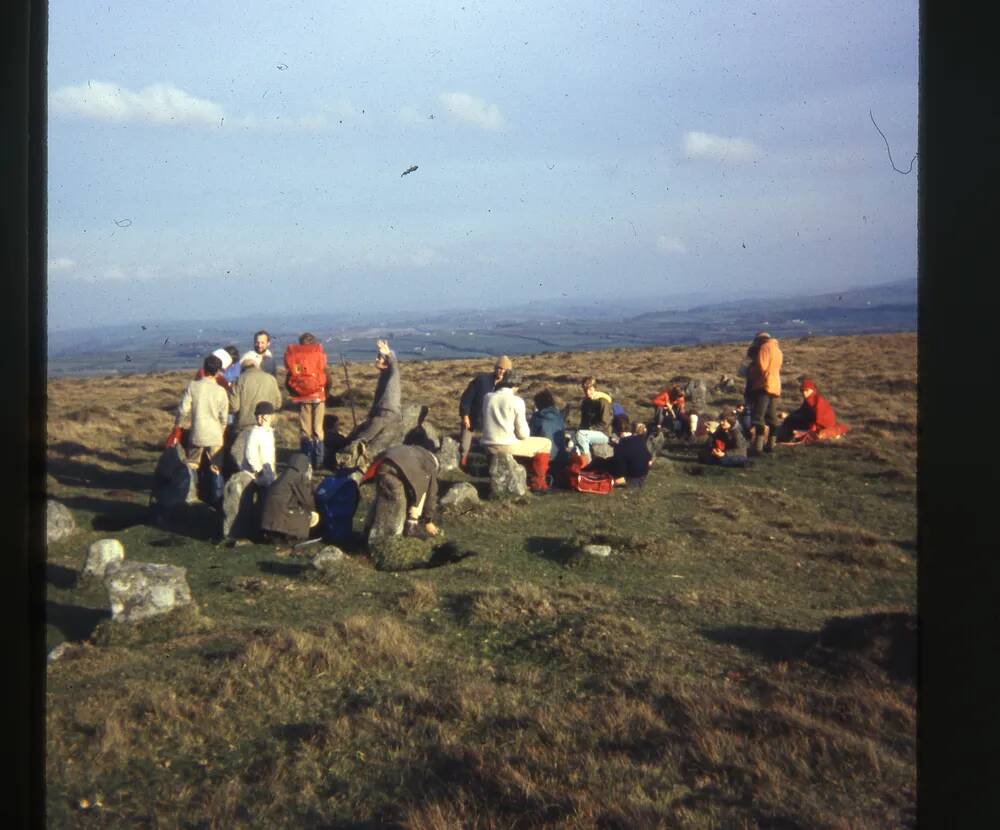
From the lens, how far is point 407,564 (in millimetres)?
8727

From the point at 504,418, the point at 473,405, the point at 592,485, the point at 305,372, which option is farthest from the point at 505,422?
the point at 305,372

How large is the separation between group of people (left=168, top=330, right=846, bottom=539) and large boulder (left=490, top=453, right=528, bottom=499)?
236 mm

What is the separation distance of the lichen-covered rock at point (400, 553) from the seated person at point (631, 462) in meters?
3.66

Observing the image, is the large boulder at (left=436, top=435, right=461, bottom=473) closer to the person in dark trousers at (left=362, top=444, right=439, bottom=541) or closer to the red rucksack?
the red rucksack

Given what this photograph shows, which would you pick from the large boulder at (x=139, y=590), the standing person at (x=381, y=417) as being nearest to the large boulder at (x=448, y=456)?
the standing person at (x=381, y=417)

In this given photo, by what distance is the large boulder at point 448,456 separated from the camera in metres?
12.3

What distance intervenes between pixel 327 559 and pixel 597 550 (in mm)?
2650

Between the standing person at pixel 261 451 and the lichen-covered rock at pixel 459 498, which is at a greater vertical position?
the standing person at pixel 261 451

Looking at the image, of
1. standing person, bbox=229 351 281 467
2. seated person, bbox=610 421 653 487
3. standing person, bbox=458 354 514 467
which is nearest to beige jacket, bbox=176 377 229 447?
standing person, bbox=229 351 281 467

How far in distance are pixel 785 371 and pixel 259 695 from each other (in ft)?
87.2

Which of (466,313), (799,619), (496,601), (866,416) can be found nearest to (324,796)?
(496,601)

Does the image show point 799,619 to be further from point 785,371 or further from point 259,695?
point 785,371

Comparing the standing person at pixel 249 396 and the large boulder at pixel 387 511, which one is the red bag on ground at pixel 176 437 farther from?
the large boulder at pixel 387 511

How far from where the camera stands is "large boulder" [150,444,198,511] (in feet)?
33.6
